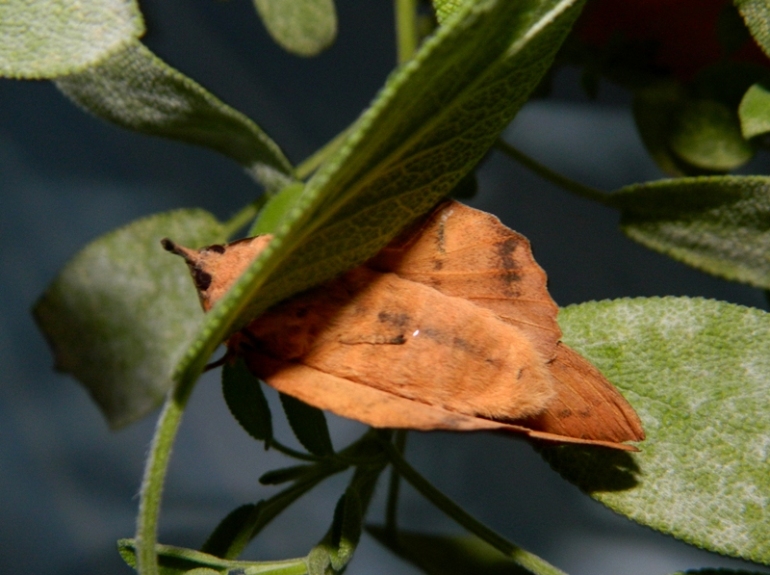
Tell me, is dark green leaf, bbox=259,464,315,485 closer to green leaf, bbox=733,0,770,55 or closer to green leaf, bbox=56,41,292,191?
green leaf, bbox=56,41,292,191

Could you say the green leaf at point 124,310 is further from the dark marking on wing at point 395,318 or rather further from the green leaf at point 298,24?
the dark marking on wing at point 395,318

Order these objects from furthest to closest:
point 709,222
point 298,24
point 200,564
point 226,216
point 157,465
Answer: point 226,216 → point 298,24 → point 709,222 → point 200,564 → point 157,465

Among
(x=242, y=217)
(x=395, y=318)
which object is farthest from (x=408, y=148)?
(x=242, y=217)

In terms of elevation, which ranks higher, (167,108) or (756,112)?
(167,108)

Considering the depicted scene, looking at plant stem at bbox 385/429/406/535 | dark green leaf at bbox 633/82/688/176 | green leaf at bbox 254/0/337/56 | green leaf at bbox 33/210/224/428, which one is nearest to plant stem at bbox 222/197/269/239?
green leaf at bbox 33/210/224/428

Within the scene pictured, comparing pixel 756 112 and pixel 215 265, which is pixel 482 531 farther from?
pixel 756 112

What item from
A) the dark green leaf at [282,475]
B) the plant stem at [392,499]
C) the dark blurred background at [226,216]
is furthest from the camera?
the dark blurred background at [226,216]

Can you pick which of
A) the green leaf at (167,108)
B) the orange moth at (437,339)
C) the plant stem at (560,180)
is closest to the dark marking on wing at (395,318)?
the orange moth at (437,339)
